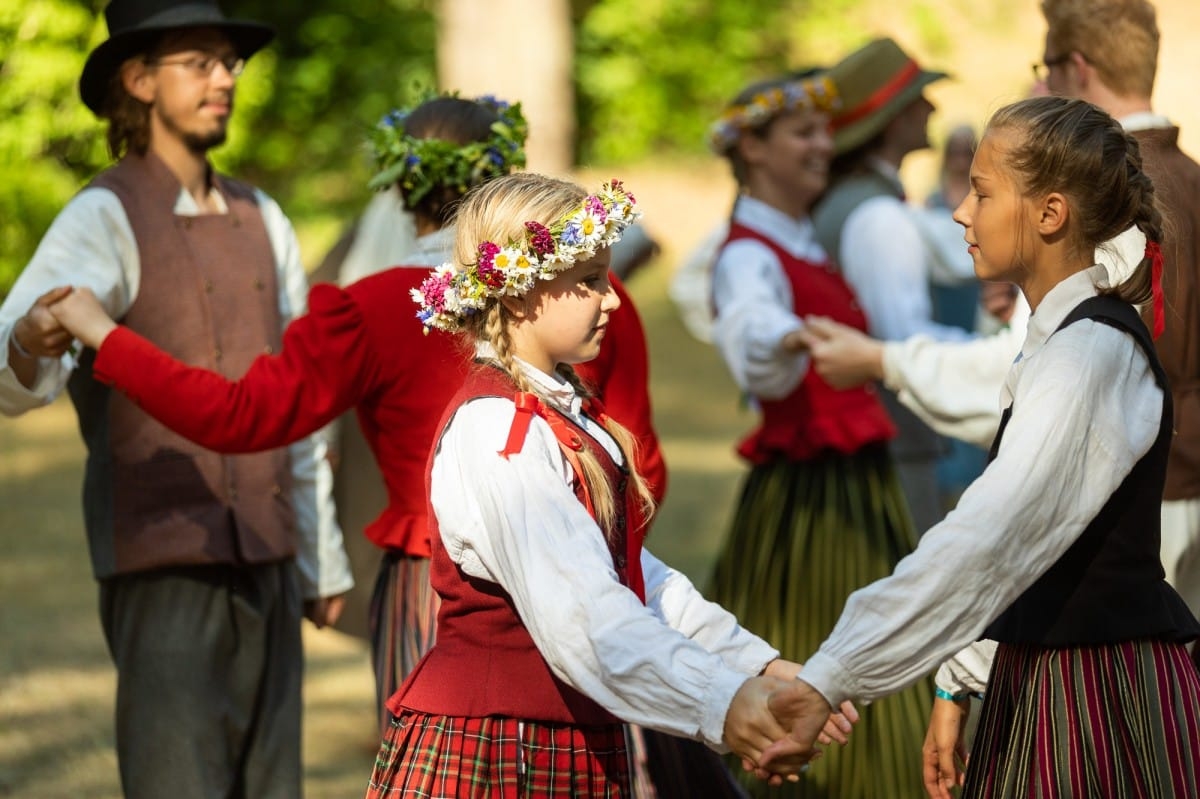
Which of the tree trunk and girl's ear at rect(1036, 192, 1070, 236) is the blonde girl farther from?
the tree trunk

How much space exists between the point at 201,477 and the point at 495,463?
1.43m

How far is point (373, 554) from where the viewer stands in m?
5.58

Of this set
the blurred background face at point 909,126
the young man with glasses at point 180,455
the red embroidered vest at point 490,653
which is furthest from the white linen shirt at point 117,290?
the blurred background face at point 909,126

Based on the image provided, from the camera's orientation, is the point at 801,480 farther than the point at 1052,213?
Yes

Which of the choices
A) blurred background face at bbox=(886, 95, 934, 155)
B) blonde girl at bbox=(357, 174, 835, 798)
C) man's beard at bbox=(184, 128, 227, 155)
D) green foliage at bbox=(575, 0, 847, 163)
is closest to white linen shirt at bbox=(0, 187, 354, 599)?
man's beard at bbox=(184, 128, 227, 155)

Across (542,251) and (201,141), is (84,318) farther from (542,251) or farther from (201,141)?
(542,251)

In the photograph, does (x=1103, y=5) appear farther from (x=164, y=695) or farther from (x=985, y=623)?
(x=164, y=695)

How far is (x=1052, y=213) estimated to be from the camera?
8.55 feet

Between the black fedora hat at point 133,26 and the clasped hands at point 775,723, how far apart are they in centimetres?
221

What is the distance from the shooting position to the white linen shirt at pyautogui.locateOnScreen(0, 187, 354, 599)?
3568mm

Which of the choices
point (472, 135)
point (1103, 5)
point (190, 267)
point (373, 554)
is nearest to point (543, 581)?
point (472, 135)

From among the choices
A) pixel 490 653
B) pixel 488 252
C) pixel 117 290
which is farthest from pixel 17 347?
pixel 490 653

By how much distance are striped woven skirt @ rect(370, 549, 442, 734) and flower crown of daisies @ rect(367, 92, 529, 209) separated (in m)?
0.77

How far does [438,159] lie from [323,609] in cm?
122
